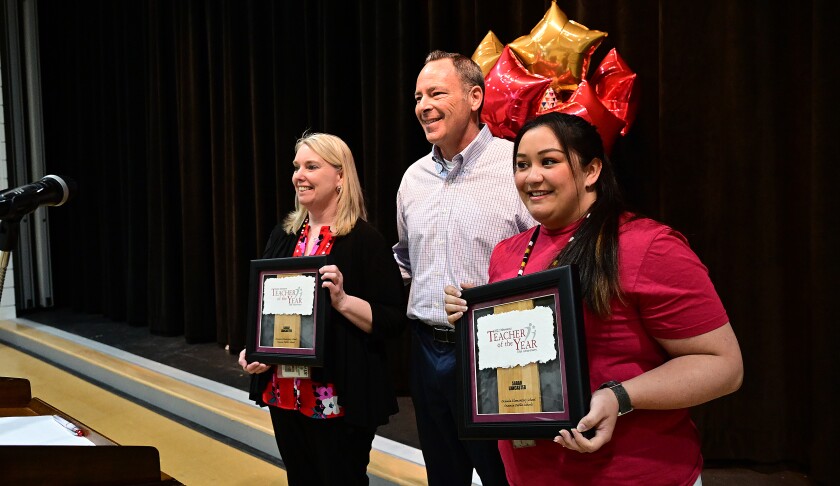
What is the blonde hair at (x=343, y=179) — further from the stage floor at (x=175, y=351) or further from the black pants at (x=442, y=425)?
the stage floor at (x=175, y=351)

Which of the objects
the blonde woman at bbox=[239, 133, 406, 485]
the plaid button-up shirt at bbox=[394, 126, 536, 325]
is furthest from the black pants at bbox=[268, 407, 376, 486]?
the plaid button-up shirt at bbox=[394, 126, 536, 325]

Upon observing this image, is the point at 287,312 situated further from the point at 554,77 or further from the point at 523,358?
the point at 554,77

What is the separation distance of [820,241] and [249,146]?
339 cm

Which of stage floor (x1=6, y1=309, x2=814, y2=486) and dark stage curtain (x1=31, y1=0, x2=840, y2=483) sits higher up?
dark stage curtain (x1=31, y1=0, x2=840, y2=483)

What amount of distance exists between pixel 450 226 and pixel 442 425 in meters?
0.47

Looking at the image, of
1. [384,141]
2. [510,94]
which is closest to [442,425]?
[510,94]

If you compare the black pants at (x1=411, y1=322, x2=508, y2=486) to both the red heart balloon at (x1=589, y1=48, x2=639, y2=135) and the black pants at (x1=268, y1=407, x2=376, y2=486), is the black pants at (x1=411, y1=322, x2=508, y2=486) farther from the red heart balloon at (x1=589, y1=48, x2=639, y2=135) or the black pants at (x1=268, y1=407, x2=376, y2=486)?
the red heart balloon at (x1=589, y1=48, x2=639, y2=135)

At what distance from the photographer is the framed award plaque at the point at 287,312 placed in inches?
59.2

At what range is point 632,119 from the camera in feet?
7.40

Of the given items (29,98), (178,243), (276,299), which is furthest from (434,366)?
(29,98)

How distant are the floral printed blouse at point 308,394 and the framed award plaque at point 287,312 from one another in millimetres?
90

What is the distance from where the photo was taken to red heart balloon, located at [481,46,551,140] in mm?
2156

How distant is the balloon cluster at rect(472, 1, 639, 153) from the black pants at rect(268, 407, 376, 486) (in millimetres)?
1165

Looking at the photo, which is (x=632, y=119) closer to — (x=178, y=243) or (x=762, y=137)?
(x=762, y=137)
